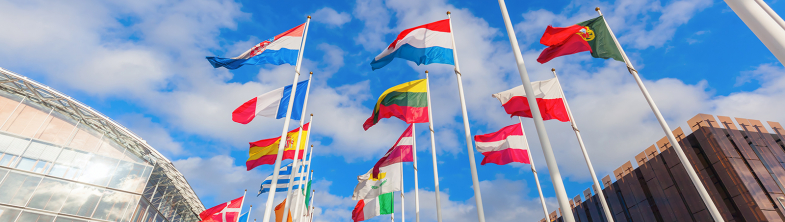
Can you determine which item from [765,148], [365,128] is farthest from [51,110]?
[765,148]

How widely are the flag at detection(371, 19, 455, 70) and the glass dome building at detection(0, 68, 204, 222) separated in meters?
35.7

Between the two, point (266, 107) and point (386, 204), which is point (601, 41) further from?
point (386, 204)

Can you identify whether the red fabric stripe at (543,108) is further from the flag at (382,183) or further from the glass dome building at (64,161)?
the glass dome building at (64,161)

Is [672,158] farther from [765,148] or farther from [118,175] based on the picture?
[118,175]

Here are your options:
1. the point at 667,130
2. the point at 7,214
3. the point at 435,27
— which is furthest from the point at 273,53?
the point at 7,214

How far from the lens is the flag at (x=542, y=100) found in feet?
51.0

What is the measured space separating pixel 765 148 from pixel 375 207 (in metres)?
25.9

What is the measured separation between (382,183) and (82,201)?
31978 mm

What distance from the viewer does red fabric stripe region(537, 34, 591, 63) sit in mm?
11961

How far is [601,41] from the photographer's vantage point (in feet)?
42.5

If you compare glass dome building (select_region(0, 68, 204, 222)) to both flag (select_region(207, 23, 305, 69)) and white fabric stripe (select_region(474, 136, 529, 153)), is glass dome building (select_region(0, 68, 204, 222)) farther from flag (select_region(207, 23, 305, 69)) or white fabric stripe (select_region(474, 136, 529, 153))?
white fabric stripe (select_region(474, 136, 529, 153))

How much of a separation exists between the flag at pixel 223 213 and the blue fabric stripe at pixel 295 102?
18.2 metres

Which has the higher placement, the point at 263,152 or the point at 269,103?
the point at 269,103

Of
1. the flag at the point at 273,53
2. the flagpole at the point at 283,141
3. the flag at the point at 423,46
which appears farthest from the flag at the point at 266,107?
the flag at the point at 423,46
